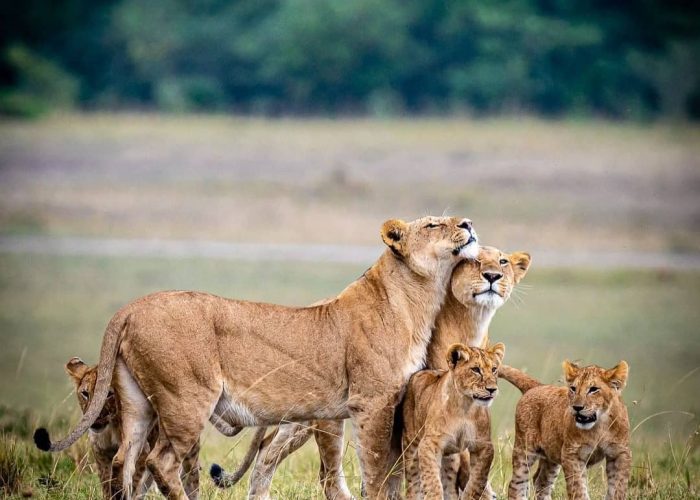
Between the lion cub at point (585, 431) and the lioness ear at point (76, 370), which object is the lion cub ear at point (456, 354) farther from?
the lioness ear at point (76, 370)

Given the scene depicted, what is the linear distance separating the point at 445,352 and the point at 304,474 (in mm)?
1528

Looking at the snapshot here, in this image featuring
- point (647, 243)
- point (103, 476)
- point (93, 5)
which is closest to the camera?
point (103, 476)

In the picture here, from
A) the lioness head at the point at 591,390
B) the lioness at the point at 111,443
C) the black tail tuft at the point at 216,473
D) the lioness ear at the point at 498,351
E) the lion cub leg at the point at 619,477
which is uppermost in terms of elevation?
the lioness ear at the point at 498,351

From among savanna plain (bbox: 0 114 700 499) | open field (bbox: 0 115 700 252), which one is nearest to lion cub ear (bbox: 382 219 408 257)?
savanna plain (bbox: 0 114 700 499)

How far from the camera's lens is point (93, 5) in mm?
41625

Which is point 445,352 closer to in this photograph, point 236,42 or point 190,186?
point 190,186

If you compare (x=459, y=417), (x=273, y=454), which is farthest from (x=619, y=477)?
(x=273, y=454)

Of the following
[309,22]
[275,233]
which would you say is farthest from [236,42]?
[275,233]

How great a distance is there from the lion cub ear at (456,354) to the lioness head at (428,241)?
69 centimetres

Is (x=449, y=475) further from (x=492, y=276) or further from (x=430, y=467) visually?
(x=492, y=276)

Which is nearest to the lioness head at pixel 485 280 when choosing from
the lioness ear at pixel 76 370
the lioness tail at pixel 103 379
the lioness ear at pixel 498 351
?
the lioness ear at pixel 498 351

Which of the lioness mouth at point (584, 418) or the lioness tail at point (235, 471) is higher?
the lioness mouth at point (584, 418)

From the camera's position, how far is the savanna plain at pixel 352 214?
1730cm

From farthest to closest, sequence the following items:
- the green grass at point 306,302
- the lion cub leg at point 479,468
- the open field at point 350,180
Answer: the open field at point 350,180 → the green grass at point 306,302 → the lion cub leg at point 479,468
